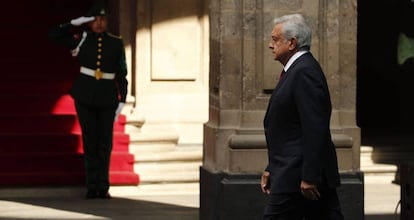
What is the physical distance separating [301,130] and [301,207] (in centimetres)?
47

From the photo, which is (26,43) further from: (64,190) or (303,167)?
(303,167)

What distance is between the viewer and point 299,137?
833 centimetres

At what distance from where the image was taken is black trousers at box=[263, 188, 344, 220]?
8391 millimetres

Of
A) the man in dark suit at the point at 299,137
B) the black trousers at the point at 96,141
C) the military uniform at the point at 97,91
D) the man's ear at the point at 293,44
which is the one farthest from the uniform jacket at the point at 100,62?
the man's ear at the point at 293,44

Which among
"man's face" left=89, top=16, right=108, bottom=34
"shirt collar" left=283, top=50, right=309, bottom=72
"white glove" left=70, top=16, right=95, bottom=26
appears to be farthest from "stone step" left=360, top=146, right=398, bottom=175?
"shirt collar" left=283, top=50, right=309, bottom=72

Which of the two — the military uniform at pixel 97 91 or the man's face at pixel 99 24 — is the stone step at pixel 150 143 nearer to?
the military uniform at pixel 97 91

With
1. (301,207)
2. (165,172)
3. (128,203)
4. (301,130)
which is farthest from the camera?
(165,172)

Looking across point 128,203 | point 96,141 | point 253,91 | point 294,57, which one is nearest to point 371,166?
point 128,203

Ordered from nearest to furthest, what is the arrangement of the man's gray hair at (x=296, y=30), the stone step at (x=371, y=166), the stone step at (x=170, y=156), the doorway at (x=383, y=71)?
the man's gray hair at (x=296, y=30), the stone step at (x=170, y=156), the stone step at (x=371, y=166), the doorway at (x=383, y=71)

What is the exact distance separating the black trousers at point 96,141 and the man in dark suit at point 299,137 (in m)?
5.67

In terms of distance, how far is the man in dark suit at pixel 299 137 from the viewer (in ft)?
27.0

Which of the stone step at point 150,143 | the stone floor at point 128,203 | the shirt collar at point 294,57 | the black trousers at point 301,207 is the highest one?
the shirt collar at point 294,57

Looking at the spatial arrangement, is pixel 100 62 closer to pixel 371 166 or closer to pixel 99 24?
pixel 99 24

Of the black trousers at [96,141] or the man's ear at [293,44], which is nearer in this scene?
the man's ear at [293,44]
